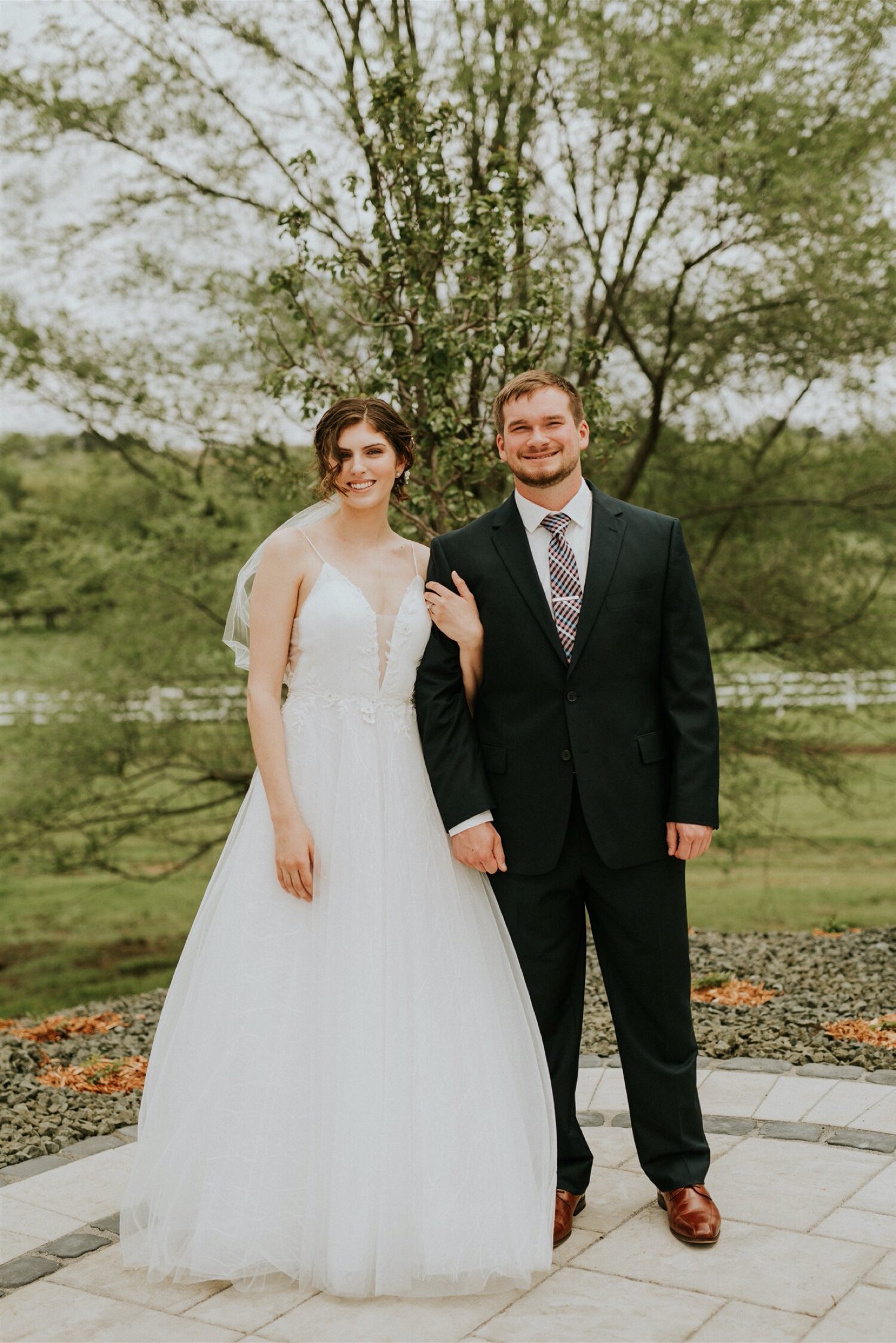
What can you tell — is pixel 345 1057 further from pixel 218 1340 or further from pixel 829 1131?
pixel 829 1131

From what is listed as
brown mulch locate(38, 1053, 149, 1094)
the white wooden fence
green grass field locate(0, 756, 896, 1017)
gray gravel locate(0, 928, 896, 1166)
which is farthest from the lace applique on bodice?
green grass field locate(0, 756, 896, 1017)

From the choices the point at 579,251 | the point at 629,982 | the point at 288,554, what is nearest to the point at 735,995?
the point at 629,982

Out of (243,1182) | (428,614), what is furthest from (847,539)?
(243,1182)

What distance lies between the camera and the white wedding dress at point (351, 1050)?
2791 millimetres

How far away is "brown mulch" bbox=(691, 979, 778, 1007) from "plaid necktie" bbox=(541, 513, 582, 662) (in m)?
2.55

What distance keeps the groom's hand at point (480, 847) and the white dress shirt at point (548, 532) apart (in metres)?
0.58

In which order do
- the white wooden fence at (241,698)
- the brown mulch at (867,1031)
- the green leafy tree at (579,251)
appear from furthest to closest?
the white wooden fence at (241,698) → the green leafy tree at (579,251) → the brown mulch at (867,1031)

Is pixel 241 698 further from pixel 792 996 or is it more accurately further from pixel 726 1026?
pixel 726 1026

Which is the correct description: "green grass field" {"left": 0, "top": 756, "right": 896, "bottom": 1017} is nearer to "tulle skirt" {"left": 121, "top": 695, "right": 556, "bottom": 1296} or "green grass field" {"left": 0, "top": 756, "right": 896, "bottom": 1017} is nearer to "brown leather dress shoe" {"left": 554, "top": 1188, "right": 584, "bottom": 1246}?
"brown leather dress shoe" {"left": 554, "top": 1188, "right": 584, "bottom": 1246}

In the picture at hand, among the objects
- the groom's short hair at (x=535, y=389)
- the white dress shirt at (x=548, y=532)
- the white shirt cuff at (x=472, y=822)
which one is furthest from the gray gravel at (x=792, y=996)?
the groom's short hair at (x=535, y=389)

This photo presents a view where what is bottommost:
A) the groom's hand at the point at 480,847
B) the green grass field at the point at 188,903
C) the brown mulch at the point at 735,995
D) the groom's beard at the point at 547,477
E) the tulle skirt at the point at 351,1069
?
the green grass field at the point at 188,903

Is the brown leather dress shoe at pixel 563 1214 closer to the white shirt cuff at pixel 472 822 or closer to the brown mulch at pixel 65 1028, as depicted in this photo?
the white shirt cuff at pixel 472 822

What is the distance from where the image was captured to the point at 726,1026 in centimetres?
470

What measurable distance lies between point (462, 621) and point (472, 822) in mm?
Result: 481
